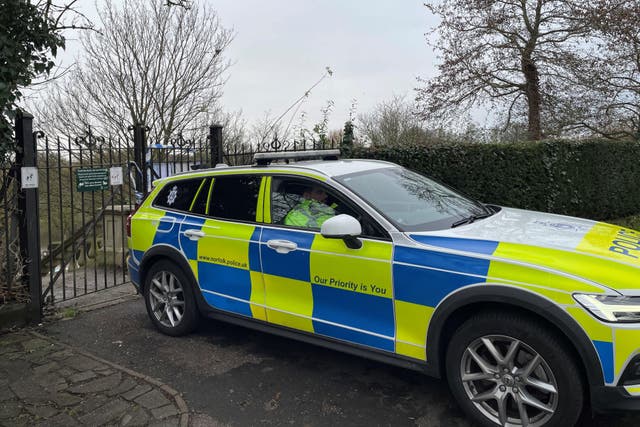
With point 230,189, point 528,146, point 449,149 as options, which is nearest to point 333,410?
point 230,189

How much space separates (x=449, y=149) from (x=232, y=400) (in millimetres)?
5673

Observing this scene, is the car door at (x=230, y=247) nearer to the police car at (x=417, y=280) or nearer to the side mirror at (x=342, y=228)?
the police car at (x=417, y=280)

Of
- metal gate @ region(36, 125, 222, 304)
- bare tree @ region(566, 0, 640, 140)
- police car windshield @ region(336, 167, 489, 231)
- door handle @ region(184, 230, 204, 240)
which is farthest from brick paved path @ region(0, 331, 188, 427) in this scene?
bare tree @ region(566, 0, 640, 140)

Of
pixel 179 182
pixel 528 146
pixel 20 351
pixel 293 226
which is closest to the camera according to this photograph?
pixel 293 226

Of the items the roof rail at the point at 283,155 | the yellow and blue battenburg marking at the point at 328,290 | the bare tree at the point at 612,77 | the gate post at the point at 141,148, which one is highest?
the bare tree at the point at 612,77

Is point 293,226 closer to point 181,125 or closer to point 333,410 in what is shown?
point 333,410

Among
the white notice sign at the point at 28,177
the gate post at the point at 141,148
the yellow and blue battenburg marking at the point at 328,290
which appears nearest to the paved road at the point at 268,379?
the yellow and blue battenburg marking at the point at 328,290

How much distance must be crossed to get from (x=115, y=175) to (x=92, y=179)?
27 cm

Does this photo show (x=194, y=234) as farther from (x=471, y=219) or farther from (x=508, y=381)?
(x=508, y=381)

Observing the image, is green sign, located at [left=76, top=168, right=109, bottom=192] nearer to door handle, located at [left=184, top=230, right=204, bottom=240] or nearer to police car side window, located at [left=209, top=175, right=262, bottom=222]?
door handle, located at [left=184, top=230, right=204, bottom=240]

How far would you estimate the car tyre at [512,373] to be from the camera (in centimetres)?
257

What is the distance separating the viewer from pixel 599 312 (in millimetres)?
2445

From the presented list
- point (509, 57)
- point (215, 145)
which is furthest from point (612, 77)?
point (215, 145)

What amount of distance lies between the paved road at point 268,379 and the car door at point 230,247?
17.5 inches
